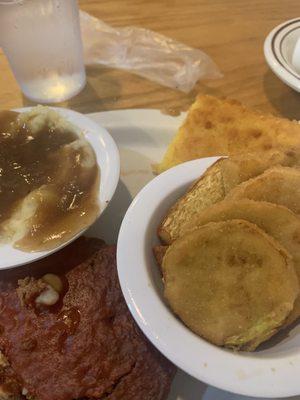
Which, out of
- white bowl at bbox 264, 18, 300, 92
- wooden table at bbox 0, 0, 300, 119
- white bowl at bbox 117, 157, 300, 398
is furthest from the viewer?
wooden table at bbox 0, 0, 300, 119

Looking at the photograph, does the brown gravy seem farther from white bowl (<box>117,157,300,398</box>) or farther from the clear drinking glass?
the clear drinking glass

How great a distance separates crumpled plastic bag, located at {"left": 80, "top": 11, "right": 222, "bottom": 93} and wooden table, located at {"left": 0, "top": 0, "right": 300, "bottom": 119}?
5 centimetres

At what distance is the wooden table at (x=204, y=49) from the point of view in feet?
5.86

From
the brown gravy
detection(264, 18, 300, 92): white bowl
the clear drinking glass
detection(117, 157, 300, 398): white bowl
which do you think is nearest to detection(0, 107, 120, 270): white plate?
the brown gravy

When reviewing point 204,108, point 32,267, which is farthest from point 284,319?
point 204,108

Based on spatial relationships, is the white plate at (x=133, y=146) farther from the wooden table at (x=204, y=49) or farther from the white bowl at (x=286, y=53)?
the white bowl at (x=286, y=53)

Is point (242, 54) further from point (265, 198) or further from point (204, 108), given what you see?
point (265, 198)

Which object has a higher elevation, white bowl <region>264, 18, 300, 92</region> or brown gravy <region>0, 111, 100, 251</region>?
white bowl <region>264, 18, 300, 92</region>

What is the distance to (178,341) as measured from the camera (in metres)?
0.86

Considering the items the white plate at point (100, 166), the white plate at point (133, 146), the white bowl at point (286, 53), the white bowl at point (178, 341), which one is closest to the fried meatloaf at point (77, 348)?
the white plate at point (100, 166)

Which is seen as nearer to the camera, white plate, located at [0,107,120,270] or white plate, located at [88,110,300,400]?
white plate, located at [0,107,120,270]

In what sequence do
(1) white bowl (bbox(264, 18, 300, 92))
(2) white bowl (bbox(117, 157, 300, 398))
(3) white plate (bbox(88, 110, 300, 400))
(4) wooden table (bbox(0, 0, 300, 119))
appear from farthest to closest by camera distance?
(4) wooden table (bbox(0, 0, 300, 119)) < (1) white bowl (bbox(264, 18, 300, 92)) < (3) white plate (bbox(88, 110, 300, 400)) < (2) white bowl (bbox(117, 157, 300, 398))

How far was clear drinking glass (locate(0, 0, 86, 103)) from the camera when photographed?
147cm

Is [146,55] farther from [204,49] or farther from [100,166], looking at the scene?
[100,166]
